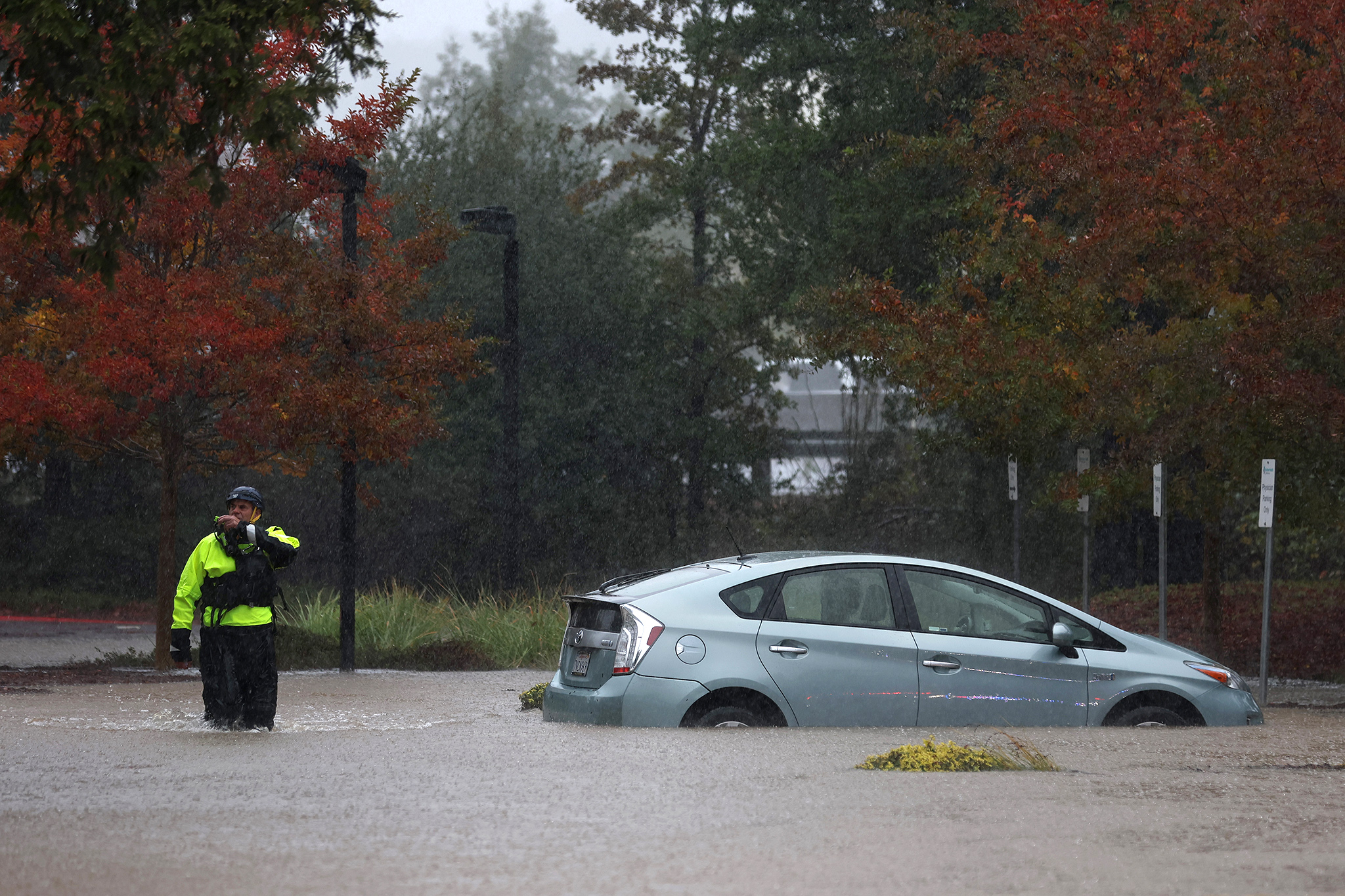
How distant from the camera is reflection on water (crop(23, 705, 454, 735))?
434 inches

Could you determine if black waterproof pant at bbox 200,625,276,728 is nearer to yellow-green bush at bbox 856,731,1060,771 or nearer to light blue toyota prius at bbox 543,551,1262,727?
light blue toyota prius at bbox 543,551,1262,727

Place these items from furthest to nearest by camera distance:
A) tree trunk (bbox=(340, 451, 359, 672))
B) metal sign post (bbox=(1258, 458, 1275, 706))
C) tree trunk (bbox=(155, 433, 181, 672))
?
tree trunk (bbox=(340, 451, 359, 672)), tree trunk (bbox=(155, 433, 181, 672)), metal sign post (bbox=(1258, 458, 1275, 706))

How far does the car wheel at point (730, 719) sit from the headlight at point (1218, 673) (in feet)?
9.35

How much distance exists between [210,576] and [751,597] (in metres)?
3.42

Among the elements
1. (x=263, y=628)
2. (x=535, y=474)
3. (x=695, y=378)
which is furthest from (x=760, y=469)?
(x=263, y=628)

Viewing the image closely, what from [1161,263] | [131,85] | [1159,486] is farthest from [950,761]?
[1161,263]

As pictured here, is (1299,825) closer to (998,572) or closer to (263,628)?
(263,628)

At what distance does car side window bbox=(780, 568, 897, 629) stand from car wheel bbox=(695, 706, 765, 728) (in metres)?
0.66

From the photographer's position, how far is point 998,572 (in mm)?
29812

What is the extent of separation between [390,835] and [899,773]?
273 cm

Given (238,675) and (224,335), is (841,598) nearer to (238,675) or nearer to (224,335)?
(238,675)

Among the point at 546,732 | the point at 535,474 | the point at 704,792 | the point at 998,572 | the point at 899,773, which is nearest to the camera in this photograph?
the point at 704,792

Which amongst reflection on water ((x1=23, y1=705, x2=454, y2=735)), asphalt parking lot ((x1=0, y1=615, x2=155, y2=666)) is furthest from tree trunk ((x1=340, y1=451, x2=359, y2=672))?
reflection on water ((x1=23, y1=705, x2=454, y2=735))

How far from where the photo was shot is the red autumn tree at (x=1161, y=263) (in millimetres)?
14500
